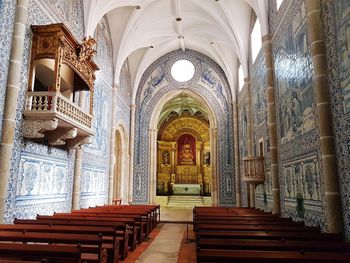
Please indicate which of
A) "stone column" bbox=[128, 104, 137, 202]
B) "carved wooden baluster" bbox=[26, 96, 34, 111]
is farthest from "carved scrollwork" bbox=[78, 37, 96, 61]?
"stone column" bbox=[128, 104, 137, 202]

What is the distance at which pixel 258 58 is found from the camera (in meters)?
11.5

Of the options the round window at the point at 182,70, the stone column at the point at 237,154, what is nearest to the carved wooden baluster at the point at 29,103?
the stone column at the point at 237,154

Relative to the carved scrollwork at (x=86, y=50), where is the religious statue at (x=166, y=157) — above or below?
below

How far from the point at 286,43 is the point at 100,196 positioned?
9350mm

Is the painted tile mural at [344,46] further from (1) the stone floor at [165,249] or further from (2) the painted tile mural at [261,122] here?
(2) the painted tile mural at [261,122]

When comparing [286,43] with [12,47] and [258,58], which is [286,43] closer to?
[258,58]

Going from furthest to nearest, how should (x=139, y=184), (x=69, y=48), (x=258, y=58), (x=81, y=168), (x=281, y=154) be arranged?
1. (x=139, y=184)
2. (x=258, y=58)
3. (x=81, y=168)
4. (x=281, y=154)
5. (x=69, y=48)

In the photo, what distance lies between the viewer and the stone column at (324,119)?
17.9ft

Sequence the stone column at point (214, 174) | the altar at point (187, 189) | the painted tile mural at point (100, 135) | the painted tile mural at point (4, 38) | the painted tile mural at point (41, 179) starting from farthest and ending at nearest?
the altar at point (187, 189) → the stone column at point (214, 174) → the painted tile mural at point (100, 135) → the painted tile mural at point (41, 179) → the painted tile mural at point (4, 38)

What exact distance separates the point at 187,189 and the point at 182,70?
13.0 m

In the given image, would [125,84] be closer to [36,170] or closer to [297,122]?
[36,170]

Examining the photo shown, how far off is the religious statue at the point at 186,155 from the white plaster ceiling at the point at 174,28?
1453 cm

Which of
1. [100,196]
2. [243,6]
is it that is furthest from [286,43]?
[100,196]

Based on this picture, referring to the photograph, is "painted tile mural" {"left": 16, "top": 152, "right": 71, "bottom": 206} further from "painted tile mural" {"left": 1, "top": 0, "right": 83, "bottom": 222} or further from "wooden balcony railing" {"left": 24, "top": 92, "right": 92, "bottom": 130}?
"wooden balcony railing" {"left": 24, "top": 92, "right": 92, "bottom": 130}
